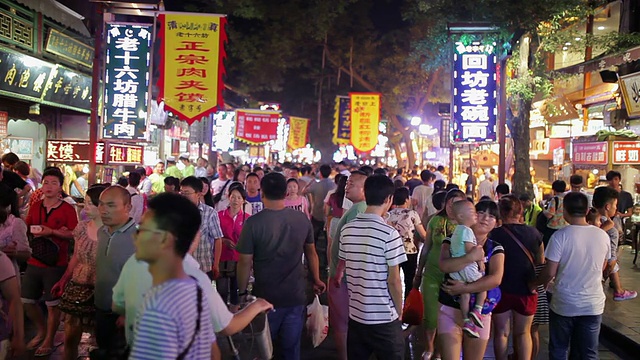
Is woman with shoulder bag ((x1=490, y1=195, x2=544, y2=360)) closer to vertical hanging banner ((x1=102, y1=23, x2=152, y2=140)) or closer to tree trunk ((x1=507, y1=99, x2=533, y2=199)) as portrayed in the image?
vertical hanging banner ((x1=102, y1=23, x2=152, y2=140))

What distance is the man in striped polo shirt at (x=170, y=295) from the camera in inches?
99.0

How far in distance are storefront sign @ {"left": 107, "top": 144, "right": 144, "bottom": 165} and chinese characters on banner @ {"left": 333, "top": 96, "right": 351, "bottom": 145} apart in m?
14.4

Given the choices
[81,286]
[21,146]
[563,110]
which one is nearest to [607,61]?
[563,110]

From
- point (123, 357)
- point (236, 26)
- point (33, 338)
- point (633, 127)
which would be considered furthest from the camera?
point (236, 26)

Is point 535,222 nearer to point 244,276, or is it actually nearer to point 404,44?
point 244,276

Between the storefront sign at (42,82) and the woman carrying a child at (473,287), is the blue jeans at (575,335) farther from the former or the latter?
the storefront sign at (42,82)

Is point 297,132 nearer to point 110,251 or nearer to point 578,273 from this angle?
point 578,273

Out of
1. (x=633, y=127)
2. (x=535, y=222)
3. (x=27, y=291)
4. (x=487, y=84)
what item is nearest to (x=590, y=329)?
(x=535, y=222)

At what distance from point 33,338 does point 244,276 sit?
354cm

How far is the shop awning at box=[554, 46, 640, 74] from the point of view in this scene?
12.0 metres

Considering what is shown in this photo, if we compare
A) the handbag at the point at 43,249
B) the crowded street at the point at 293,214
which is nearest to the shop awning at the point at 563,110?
the crowded street at the point at 293,214

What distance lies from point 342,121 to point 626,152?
553 inches

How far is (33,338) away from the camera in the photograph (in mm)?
7258

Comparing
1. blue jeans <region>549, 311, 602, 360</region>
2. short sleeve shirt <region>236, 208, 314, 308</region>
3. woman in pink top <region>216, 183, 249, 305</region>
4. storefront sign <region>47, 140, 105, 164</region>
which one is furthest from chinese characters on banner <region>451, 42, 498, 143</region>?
short sleeve shirt <region>236, 208, 314, 308</region>
